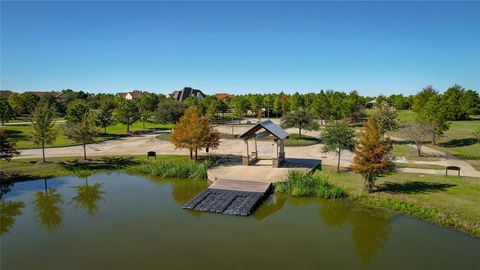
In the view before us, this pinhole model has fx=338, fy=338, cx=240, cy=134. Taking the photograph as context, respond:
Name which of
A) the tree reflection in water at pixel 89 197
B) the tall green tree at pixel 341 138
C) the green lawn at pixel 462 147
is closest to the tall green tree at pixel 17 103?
the tree reflection in water at pixel 89 197

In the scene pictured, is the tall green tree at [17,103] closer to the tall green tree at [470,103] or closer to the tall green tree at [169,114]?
the tall green tree at [169,114]

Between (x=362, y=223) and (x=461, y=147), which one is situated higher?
(x=461, y=147)

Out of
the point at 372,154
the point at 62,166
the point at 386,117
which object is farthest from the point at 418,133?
the point at 62,166

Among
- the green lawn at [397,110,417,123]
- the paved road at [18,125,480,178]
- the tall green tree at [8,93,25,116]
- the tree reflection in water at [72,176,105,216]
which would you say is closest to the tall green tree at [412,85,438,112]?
the green lawn at [397,110,417,123]

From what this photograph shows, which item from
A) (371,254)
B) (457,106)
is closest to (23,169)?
(371,254)

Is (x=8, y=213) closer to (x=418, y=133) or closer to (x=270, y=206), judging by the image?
(x=270, y=206)

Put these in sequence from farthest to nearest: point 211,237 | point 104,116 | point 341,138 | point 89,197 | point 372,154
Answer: point 104,116, point 341,138, point 89,197, point 372,154, point 211,237

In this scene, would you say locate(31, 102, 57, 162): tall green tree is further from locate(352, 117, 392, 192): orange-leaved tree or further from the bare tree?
the bare tree

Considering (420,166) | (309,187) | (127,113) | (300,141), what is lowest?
(309,187)
